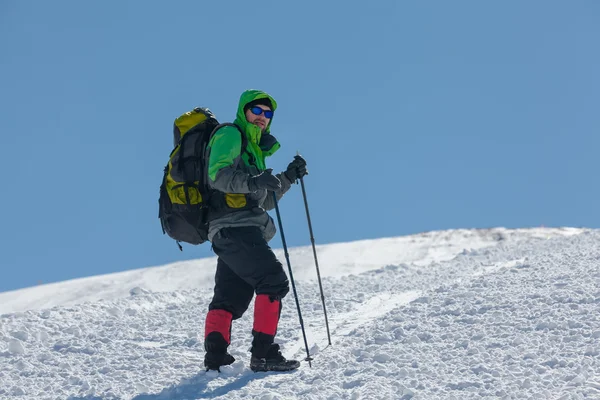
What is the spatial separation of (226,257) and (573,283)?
149 inches

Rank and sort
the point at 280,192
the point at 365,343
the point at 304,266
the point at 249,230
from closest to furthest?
1. the point at 249,230
2. the point at 280,192
3. the point at 365,343
4. the point at 304,266

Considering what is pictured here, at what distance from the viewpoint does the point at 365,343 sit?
21.7 ft

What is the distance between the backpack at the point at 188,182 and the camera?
599 centimetres

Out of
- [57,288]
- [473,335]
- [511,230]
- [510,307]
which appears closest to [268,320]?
[473,335]

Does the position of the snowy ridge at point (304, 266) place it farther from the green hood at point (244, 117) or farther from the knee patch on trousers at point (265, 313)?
the green hood at point (244, 117)

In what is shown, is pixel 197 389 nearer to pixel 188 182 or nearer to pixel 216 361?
pixel 216 361

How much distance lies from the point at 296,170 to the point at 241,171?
0.59 meters

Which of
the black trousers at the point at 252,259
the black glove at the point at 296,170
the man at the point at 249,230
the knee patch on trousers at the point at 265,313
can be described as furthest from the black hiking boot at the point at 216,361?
the black glove at the point at 296,170

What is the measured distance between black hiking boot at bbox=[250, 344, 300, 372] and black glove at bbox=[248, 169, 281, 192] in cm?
136

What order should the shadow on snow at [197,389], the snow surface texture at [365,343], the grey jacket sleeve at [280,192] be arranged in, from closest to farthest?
the snow surface texture at [365,343] < the shadow on snow at [197,389] < the grey jacket sleeve at [280,192]

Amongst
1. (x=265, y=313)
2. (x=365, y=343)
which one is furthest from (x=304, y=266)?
(x=265, y=313)

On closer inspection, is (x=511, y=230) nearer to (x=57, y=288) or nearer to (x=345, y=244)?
(x=345, y=244)

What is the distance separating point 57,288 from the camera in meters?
14.6

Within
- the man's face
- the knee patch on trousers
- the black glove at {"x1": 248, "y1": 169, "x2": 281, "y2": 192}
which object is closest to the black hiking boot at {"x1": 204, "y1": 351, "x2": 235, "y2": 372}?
the knee patch on trousers
